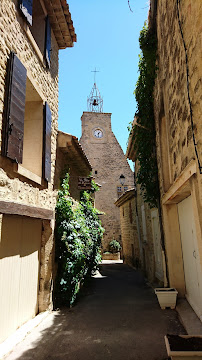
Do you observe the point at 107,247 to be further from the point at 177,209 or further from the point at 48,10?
the point at 48,10

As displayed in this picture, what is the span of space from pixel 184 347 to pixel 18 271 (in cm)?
277

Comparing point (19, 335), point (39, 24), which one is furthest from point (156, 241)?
point (39, 24)

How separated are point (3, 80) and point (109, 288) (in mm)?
6832

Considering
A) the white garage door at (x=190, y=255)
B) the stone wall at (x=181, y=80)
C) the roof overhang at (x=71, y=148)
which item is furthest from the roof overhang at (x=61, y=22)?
the white garage door at (x=190, y=255)

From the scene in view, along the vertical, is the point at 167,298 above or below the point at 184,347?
below

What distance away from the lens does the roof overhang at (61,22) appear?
19.3 feet

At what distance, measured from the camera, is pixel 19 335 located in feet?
12.6

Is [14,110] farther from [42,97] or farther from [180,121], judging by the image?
[180,121]

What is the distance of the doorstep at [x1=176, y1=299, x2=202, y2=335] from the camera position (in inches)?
142

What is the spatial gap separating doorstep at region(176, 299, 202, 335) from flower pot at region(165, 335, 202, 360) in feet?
2.65

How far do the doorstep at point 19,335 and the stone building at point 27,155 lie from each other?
0.09 metres

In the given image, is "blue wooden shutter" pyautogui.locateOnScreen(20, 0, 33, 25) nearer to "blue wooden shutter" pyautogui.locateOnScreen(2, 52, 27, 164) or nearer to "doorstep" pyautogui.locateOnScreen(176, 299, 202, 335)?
"blue wooden shutter" pyautogui.locateOnScreen(2, 52, 27, 164)

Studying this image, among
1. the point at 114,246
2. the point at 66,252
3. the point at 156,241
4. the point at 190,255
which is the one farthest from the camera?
the point at 114,246

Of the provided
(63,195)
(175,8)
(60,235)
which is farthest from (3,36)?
(60,235)
